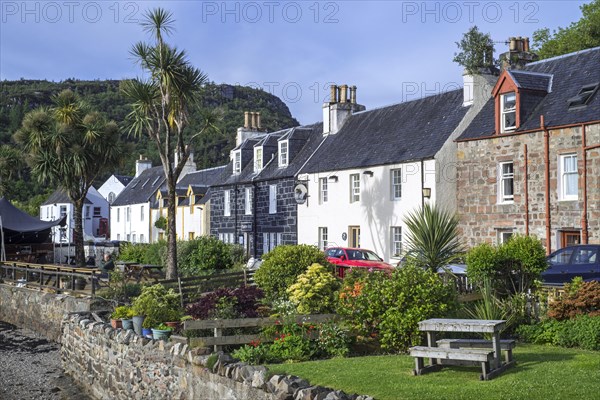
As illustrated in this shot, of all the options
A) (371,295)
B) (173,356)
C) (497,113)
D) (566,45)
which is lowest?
(173,356)

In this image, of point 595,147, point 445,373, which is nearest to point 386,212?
point 595,147

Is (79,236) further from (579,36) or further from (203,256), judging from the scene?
(579,36)

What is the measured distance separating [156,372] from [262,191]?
88.5 feet

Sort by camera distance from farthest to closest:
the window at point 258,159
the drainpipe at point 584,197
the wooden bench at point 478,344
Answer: the window at point 258,159 → the drainpipe at point 584,197 → the wooden bench at point 478,344

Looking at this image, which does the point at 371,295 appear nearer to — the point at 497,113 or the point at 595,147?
the point at 595,147

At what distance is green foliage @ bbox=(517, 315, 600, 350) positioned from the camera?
1245cm

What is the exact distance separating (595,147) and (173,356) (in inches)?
620

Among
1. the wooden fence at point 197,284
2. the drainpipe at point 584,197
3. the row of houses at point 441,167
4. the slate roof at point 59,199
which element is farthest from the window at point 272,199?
the slate roof at point 59,199

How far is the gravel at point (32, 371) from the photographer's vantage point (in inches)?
675

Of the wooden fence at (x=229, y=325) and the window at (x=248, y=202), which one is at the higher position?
the window at (x=248, y=202)

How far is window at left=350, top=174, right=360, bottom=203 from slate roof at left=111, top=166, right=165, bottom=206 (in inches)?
1118

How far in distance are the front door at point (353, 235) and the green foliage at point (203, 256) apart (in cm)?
589

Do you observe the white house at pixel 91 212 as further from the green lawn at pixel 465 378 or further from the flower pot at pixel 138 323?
the green lawn at pixel 465 378

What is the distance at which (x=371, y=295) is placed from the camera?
1317 cm
